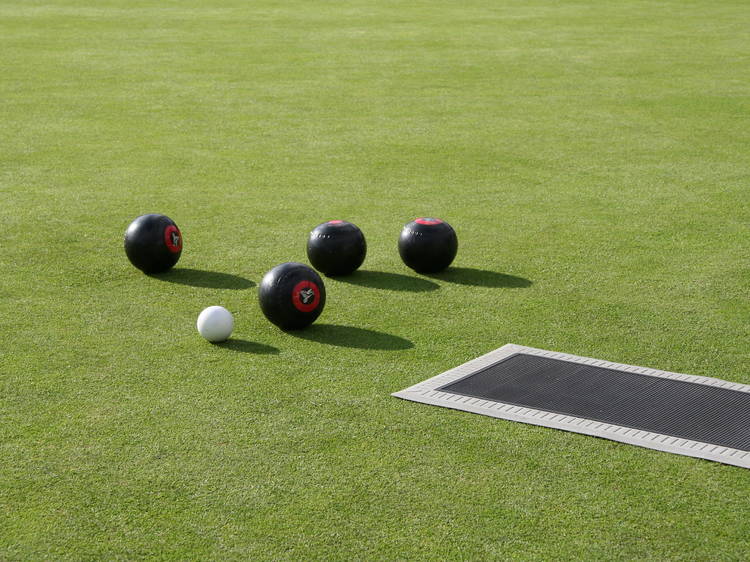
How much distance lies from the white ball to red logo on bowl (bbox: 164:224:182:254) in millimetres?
1772

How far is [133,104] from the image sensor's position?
746 inches

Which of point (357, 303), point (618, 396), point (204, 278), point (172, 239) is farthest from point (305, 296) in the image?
point (618, 396)

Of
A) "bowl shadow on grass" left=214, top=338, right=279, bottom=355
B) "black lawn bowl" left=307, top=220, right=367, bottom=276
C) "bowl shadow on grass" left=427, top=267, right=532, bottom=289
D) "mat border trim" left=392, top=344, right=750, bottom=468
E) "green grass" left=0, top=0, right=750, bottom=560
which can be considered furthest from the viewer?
"bowl shadow on grass" left=427, top=267, right=532, bottom=289

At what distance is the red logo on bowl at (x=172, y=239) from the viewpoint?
9.66 meters

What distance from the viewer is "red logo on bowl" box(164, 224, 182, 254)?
966 centimetres

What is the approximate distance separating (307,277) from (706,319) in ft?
10.6

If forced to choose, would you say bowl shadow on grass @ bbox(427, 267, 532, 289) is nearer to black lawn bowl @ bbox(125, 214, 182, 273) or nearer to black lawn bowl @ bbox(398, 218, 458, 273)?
black lawn bowl @ bbox(398, 218, 458, 273)

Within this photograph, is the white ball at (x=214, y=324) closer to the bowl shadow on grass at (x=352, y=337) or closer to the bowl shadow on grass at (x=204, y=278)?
the bowl shadow on grass at (x=352, y=337)

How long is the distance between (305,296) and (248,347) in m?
0.59

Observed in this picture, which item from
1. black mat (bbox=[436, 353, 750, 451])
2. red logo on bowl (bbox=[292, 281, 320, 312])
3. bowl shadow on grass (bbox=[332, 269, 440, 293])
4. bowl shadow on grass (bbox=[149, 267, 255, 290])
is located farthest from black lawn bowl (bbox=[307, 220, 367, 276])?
black mat (bbox=[436, 353, 750, 451])

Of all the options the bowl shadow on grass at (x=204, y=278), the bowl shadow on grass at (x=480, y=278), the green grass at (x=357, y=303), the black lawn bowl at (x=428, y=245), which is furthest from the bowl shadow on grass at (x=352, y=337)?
the bowl shadow on grass at (x=480, y=278)

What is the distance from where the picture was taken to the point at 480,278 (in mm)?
9789

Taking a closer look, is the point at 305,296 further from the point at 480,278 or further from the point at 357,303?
the point at 480,278

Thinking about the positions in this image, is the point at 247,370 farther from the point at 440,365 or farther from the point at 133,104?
the point at 133,104
